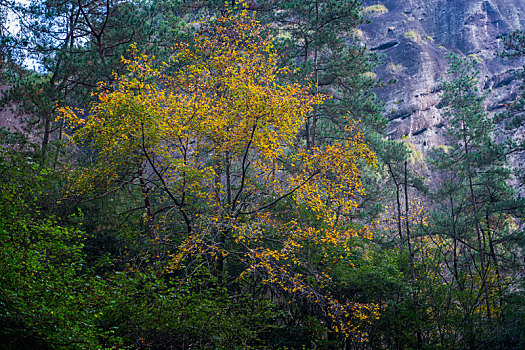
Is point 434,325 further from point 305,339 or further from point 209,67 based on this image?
point 209,67

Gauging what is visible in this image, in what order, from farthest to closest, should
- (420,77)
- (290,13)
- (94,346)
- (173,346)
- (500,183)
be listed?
(420,77), (500,183), (290,13), (173,346), (94,346)

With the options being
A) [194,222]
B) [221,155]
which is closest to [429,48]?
[221,155]

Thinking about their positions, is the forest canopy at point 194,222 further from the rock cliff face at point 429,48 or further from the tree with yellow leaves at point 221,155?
the rock cliff face at point 429,48

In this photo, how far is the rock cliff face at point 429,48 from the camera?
44344 millimetres

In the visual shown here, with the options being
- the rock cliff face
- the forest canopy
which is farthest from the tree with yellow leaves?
the rock cliff face

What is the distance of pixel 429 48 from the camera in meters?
50.0

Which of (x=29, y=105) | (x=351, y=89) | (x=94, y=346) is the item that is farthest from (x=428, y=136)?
(x=94, y=346)

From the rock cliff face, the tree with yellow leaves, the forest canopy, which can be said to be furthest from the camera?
the rock cliff face

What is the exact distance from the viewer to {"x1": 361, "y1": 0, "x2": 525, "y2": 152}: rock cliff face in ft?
145

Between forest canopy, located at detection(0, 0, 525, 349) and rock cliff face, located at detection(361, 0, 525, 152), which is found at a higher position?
rock cliff face, located at detection(361, 0, 525, 152)

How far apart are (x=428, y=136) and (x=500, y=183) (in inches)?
1052

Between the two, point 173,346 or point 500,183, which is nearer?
point 173,346

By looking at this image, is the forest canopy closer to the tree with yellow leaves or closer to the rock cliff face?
the tree with yellow leaves

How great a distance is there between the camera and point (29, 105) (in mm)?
11570
